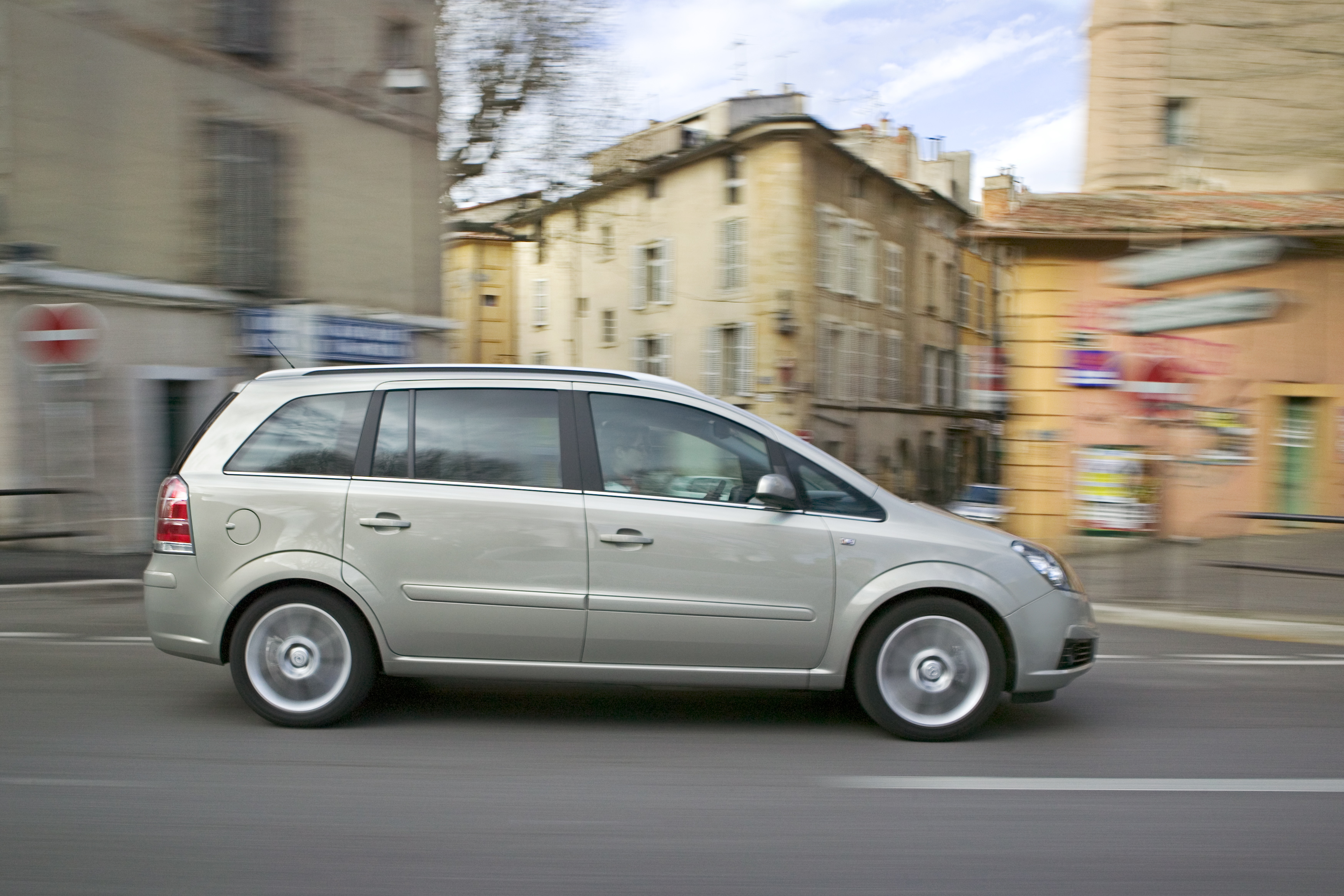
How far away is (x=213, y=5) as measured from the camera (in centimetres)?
1553

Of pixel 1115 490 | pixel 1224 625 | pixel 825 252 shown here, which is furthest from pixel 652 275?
pixel 1224 625

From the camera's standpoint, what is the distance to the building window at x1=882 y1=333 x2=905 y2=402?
35375 millimetres

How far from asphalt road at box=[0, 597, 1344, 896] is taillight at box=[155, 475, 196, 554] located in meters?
0.84

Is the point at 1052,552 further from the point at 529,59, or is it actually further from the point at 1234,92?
the point at 529,59

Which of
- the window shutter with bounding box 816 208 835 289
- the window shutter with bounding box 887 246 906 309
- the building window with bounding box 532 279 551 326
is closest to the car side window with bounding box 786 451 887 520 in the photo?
the window shutter with bounding box 816 208 835 289

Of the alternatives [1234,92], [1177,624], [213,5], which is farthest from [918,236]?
[1177,624]

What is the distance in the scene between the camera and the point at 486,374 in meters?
5.40

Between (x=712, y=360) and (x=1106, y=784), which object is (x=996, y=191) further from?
(x=1106, y=784)

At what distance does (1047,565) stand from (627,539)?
6.31 feet

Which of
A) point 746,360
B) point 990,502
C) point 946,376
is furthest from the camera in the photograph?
point 946,376

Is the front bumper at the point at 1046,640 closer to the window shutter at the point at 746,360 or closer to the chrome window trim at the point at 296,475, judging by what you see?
the chrome window trim at the point at 296,475

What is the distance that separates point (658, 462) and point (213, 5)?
1350cm

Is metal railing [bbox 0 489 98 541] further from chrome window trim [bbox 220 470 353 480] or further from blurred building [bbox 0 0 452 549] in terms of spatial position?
chrome window trim [bbox 220 470 353 480]

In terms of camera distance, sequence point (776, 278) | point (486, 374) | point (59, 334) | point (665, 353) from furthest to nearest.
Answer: point (665, 353) < point (776, 278) < point (59, 334) < point (486, 374)
